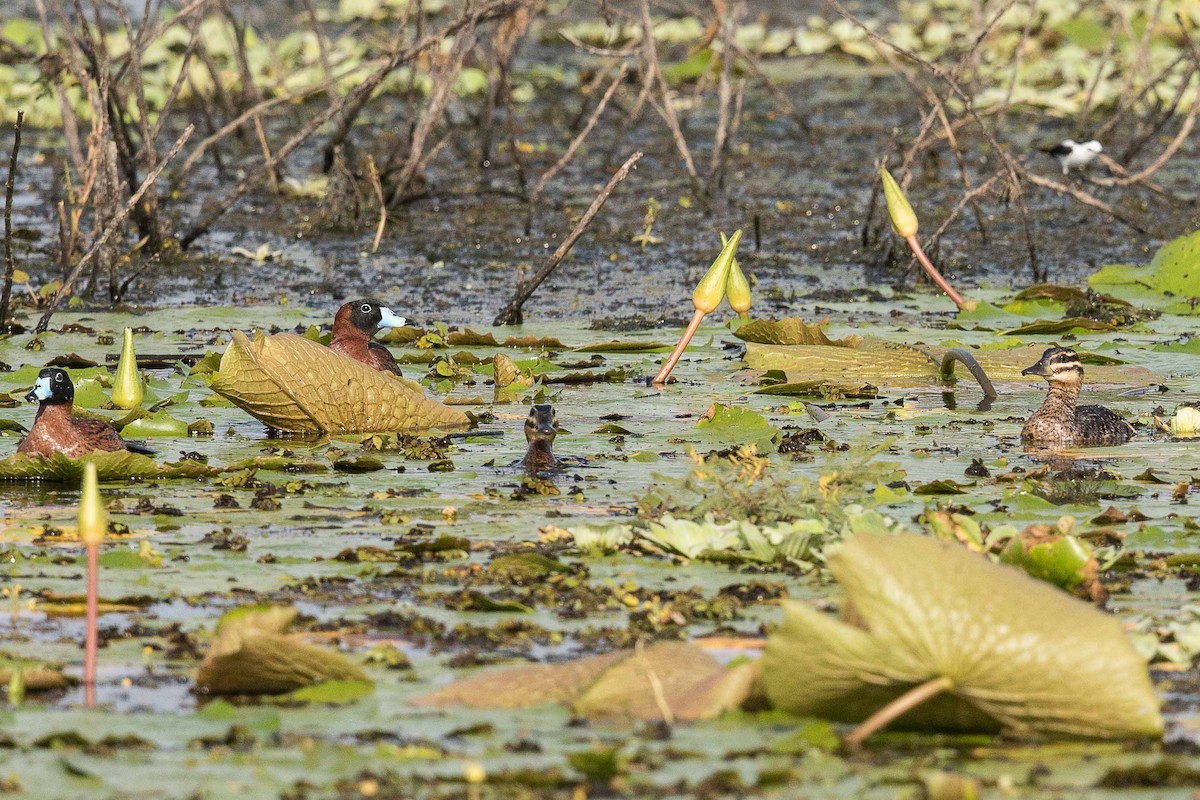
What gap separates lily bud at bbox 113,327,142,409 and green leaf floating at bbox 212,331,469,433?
0.50 m

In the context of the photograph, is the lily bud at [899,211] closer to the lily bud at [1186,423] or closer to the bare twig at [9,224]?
the lily bud at [1186,423]

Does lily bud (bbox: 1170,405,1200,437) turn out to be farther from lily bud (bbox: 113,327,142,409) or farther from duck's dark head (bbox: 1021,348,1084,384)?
lily bud (bbox: 113,327,142,409)

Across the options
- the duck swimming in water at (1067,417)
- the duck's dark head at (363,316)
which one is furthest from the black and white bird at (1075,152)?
the duck's dark head at (363,316)

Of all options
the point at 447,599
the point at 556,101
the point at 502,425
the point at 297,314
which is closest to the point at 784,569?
the point at 447,599

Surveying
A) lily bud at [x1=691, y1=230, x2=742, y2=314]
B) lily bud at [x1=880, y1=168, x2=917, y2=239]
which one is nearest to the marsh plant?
lily bud at [x1=691, y1=230, x2=742, y2=314]

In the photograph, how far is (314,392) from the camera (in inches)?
278

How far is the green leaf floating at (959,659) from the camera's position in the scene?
3645 mm

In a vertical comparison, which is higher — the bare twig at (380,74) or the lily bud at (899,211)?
the bare twig at (380,74)

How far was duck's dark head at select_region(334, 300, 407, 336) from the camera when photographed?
8.25 meters

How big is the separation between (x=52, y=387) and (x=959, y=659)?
3852 mm

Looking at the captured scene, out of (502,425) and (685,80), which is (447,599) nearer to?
(502,425)

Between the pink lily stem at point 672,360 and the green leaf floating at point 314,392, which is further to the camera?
the pink lily stem at point 672,360

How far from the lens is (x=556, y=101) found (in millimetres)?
17938

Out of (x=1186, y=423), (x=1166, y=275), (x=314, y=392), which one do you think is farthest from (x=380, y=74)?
(x=1186, y=423)
